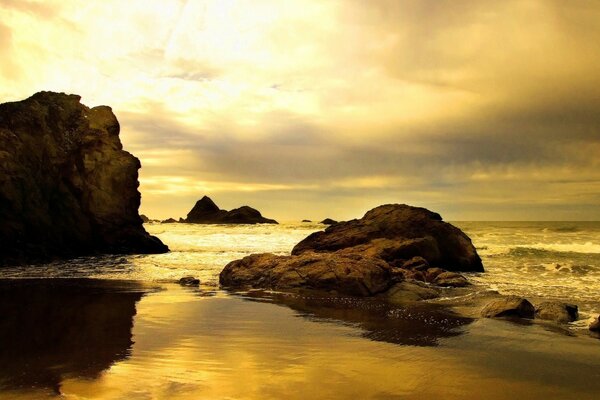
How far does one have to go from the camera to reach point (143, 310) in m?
8.25

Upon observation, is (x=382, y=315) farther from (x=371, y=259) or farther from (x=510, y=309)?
(x=371, y=259)

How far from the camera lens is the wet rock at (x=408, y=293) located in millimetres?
10336

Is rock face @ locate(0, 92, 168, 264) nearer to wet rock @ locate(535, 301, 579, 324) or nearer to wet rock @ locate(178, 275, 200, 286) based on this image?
wet rock @ locate(178, 275, 200, 286)

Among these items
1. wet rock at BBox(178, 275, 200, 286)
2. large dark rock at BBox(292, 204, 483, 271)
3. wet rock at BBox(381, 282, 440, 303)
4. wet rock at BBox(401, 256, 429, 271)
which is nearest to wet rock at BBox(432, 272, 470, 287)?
wet rock at BBox(401, 256, 429, 271)

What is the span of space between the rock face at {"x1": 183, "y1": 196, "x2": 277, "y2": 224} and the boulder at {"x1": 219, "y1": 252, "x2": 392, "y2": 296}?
54.2 m

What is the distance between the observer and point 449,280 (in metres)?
12.6

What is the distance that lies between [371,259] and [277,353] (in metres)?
6.81

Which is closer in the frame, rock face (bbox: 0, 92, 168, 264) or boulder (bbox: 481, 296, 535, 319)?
boulder (bbox: 481, 296, 535, 319)

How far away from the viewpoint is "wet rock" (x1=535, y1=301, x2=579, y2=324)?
805 cm

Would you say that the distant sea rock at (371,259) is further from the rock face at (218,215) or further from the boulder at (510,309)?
the rock face at (218,215)

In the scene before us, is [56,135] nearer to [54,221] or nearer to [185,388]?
[54,221]

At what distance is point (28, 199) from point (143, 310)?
539 inches

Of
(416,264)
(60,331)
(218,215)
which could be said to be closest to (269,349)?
(60,331)

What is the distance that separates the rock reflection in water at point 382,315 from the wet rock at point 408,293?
1.54ft
